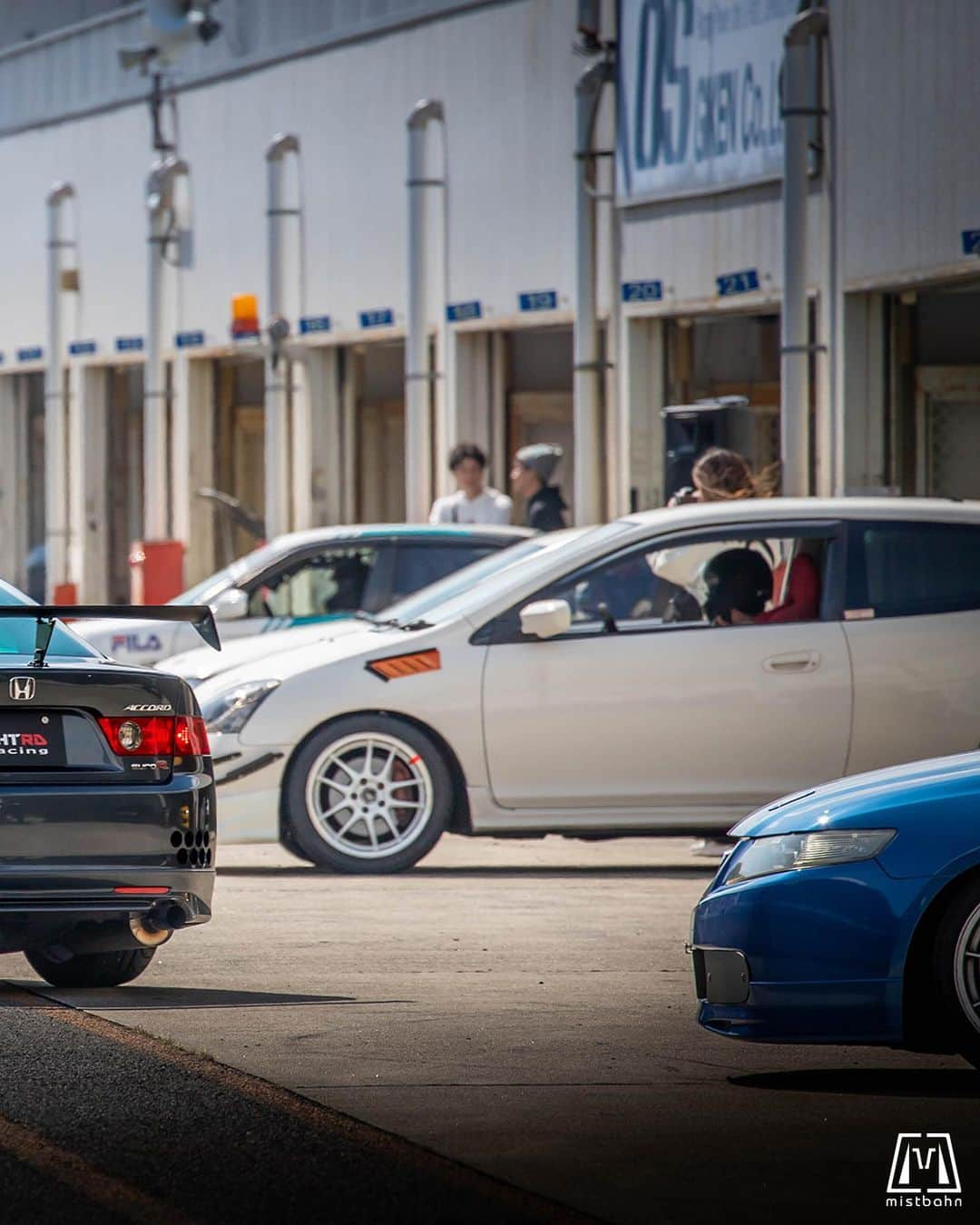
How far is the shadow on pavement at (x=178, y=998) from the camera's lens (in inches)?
319

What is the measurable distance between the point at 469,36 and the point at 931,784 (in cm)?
1776

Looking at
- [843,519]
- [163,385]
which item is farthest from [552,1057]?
[163,385]

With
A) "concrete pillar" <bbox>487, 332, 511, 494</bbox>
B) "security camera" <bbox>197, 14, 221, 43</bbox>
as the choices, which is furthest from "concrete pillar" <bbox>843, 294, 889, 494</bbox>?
"security camera" <bbox>197, 14, 221, 43</bbox>

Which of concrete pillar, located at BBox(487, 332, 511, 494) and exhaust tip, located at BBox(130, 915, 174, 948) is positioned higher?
concrete pillar, located at BBox(487, 332, 511, 494)

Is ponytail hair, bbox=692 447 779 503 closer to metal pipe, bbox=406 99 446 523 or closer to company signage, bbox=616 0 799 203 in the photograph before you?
company signage, bbox=616 0 799 203

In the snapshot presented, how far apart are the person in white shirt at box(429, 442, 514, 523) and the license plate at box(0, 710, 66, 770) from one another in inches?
414

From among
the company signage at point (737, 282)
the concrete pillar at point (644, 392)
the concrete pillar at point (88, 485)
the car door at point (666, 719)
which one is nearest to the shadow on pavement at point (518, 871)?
the car door at point (666, 719)

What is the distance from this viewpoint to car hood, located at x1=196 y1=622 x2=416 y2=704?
1220 centimetres

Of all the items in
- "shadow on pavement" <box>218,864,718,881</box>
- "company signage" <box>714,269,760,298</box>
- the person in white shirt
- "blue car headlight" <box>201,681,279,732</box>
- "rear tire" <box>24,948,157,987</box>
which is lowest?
"shadow on pavement" <box>218,864,718,881</box>

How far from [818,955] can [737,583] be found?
5.81 m

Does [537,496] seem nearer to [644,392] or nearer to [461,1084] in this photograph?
[644,392]

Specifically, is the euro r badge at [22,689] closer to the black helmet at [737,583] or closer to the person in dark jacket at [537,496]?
the black helmet at [737,583]

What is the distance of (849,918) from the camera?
6.80 m

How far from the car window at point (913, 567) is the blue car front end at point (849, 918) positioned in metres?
5.15
